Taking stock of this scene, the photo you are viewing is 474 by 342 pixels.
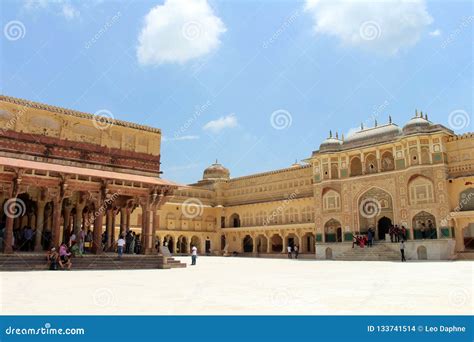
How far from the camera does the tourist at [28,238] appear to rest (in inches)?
752

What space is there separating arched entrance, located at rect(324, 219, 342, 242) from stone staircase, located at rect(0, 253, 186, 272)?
18714mm

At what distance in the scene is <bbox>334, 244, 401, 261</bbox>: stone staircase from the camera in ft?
95.1

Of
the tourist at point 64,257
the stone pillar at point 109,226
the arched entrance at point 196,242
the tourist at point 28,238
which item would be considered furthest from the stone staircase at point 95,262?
the arched entrance at point 196,242

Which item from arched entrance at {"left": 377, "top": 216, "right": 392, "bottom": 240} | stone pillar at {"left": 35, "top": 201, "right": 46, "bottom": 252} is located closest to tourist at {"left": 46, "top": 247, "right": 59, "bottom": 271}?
stone pillar at {"left": 35, "top": 201, "right": 46, "bottom": 252}

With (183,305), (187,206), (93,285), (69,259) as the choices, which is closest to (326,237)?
(187,206)

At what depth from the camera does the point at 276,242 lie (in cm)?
4612

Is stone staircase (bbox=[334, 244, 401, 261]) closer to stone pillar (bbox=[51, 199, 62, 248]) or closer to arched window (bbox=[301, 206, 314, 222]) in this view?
arched window (bbox=[301, 206, 314, 222])

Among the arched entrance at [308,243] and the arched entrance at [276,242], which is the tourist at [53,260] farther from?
the arched entrance at [276,242]

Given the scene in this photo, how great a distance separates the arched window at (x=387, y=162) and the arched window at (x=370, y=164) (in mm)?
697

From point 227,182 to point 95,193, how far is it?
32.1 meters

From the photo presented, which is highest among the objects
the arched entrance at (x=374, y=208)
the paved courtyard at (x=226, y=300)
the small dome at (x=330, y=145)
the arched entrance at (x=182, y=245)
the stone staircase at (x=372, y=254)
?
the small dome at (x=330, y=145)

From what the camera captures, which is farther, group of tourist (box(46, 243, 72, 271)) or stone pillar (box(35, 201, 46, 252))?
stone pillar (box(35, 201, 46, 252))

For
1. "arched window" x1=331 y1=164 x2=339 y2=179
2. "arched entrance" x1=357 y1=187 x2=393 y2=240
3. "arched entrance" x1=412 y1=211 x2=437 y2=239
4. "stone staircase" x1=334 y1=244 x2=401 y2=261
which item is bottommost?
"stone staircase" x1=334 y1=244 x2=401 y2=261

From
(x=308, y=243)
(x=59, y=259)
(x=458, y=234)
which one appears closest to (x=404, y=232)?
(x=458, y=234)
